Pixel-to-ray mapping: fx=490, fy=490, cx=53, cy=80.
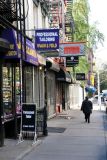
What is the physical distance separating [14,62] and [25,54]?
1.15m

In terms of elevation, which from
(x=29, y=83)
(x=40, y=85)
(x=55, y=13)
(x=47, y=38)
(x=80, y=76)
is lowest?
(x=29, y=83)

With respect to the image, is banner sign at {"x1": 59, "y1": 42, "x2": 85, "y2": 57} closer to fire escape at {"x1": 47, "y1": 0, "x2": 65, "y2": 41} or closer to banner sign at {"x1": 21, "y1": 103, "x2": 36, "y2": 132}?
fire escape at {"x1": 47, "y1": 0, "x2": 65, "y2": 41}

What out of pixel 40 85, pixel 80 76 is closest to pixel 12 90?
pixel 40 85

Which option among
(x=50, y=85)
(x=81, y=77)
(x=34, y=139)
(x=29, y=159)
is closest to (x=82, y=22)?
(x=81, y=77)

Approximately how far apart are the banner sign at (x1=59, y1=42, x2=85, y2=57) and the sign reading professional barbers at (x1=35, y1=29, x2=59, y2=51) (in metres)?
4.07

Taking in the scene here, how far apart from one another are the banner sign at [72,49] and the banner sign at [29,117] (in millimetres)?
8895

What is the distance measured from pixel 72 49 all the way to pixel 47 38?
468 cm

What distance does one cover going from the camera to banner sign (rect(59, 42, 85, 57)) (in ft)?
80.6

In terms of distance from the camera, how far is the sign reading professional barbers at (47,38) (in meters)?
20.2

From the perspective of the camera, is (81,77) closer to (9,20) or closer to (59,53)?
(59,53)

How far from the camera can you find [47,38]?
20406mm

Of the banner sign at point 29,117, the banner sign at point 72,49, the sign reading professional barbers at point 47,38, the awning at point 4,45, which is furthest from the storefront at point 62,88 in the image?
the awning at point 4,45

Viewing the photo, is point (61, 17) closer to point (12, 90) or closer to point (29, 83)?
point (29, 83)

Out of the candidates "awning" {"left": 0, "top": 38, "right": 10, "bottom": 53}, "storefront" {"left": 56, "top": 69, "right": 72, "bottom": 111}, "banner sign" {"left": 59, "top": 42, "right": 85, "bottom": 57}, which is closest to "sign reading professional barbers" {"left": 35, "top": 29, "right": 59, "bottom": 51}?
"banner sign" {"left": 59, "top": 42, "right": 85, "bottom": 57}
